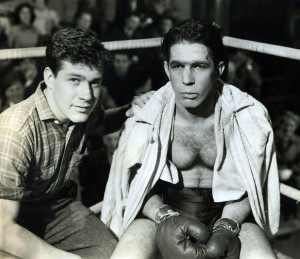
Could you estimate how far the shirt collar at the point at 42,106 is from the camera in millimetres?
1182

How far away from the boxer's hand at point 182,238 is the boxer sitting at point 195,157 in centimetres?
3

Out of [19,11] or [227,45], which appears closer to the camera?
[19,11]

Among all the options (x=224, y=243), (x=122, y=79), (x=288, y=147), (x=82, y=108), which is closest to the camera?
(x=224, y=243)

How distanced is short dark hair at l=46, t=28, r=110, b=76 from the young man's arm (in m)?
0.39

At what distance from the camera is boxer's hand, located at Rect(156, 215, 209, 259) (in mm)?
1110

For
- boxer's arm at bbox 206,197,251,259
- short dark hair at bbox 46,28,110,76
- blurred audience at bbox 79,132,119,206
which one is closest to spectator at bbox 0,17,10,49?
short dark hair at bbox 46,28,110,76

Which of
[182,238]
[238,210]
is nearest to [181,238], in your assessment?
[182,238]

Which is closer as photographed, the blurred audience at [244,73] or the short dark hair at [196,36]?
the short dark hair at [196,36]

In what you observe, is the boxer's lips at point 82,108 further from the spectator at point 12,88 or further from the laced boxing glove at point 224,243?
the laced boxing glove at point 224,243

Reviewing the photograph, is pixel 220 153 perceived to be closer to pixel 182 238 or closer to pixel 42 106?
pixel 182 238

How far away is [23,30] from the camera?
1248 millimetres

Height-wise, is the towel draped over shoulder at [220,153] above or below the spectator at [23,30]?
below

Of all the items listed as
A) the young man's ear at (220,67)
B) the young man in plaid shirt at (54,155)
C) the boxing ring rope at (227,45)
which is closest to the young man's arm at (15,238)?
the young man in plaid shirt at (54,155)

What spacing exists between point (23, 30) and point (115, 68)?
287 mm
